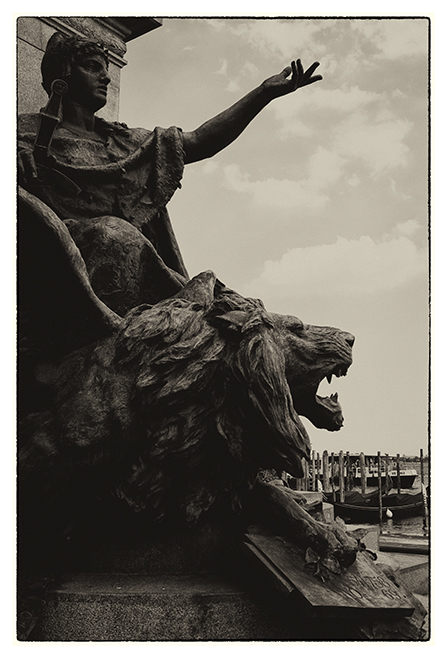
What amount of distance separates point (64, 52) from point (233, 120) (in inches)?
40.5

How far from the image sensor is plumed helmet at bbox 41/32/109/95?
4.26 meters

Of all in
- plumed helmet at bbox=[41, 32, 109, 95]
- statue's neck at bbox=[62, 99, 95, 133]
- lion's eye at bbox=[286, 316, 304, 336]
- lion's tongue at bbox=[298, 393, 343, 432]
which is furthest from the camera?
statue's neck at bbox=[62, 99, 95, 133]

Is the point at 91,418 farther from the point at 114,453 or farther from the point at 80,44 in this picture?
the point at 80,44

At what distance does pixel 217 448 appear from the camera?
337 centimetres

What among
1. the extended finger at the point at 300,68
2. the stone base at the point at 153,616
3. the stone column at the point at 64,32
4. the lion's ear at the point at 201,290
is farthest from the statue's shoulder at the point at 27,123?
the stone base at the point at 153,616

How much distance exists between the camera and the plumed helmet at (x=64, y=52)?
426 cm

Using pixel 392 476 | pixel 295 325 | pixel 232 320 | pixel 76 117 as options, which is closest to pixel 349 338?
pixel 295 325

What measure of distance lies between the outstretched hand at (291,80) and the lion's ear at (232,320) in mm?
1678

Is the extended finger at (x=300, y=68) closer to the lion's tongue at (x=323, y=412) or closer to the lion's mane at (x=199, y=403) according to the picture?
the lion's mane at (x=199, y=403)

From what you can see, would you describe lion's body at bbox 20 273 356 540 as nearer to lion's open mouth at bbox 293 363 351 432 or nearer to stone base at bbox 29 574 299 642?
stone base at bbox 29 574 299 642

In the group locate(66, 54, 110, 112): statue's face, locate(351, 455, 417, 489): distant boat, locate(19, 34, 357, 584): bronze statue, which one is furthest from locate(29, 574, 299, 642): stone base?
locate(351, 455, 417, 489): distant boat

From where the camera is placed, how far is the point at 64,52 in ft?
14.0

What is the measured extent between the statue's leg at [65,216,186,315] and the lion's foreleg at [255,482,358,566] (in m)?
1.13
